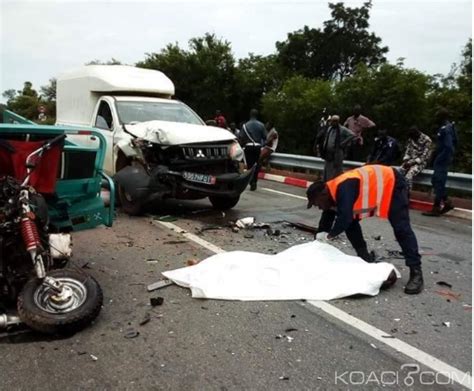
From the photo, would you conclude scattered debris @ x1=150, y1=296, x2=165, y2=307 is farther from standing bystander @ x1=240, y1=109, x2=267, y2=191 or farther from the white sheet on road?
standing bystander @ x1=240, y1=109, x2=267, y2=191

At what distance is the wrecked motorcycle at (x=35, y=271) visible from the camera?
360 cm

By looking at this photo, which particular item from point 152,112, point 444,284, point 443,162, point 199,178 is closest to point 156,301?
point 444,284

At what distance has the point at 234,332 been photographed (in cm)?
378

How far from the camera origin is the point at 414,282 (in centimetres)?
475

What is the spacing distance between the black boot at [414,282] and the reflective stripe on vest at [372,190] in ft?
1.89

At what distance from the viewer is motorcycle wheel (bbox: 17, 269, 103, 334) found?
3.54 meters

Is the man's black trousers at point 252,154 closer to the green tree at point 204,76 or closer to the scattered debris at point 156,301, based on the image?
the scattered debris at point 156,301

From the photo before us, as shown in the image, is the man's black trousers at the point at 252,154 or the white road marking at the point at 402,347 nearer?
the white road marking at the point at 402,347

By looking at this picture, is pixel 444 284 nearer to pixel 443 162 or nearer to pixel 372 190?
pixel 372 190

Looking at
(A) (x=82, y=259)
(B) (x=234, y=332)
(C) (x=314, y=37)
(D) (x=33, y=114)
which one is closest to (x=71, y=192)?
(A) (x=82, y=259)

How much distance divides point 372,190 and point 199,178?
3.21m

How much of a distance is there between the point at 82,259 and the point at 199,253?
1.27 m

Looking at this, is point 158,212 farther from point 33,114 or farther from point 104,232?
point 33,114

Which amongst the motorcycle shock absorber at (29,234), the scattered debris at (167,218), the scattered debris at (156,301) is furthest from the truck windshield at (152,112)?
the motorcycle shock absorber at (29,234)
